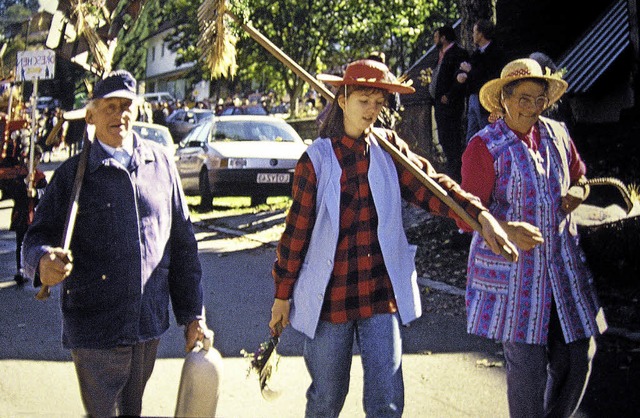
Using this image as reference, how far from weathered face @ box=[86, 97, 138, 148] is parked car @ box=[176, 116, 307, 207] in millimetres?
11402

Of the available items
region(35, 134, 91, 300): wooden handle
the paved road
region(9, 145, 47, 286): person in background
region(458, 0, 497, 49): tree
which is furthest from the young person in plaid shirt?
region(458, 0, 497, 49): tree

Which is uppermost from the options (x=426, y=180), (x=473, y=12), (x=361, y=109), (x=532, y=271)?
(x=473, y=12)

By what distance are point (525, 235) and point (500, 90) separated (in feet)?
3.34

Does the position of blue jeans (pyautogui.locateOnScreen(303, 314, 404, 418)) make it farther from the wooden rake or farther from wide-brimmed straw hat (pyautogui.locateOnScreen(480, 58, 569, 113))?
wide-brimmed straw hat (pyautogui.locateOnScreen(480, 58, 569, 113))

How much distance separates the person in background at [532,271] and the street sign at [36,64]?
14362mm

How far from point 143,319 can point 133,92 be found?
918 millimetres

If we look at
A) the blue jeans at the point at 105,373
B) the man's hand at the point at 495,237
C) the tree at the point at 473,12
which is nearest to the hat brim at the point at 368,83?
the man's hand at the point at 495,237

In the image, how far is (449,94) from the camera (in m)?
10.5

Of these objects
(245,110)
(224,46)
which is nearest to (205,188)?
(224,46)

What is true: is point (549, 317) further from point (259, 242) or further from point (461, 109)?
point (259, 242)

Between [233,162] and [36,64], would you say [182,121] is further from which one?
[233,162]

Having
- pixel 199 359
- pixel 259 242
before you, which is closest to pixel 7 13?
pixel 259 242

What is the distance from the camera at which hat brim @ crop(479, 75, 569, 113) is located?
4555 mm

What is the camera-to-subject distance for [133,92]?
3.92 meters
